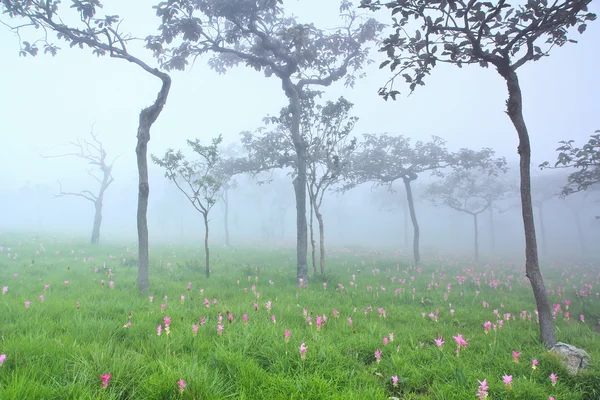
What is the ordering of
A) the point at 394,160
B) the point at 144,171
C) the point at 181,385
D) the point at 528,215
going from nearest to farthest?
the point at 181,385
the point at 528,215
the point at 144,171
the point at 394,160

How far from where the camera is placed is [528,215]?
17.2ft

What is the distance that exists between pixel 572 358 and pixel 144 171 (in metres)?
10.0

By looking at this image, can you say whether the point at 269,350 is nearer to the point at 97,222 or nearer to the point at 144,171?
the point at 144,171

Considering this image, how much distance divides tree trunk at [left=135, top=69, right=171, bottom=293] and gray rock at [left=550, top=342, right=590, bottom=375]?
9.10 m

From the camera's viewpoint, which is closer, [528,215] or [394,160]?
[528,215]

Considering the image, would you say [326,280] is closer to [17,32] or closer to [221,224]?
[17,32]

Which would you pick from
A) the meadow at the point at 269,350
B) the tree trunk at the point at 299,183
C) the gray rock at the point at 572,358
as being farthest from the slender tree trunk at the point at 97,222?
the gray rock at the point at 572,358

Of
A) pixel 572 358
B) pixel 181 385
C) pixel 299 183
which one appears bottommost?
pixel 572 358

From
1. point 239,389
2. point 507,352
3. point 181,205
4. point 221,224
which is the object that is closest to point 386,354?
point 507,352

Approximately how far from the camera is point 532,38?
521 cm

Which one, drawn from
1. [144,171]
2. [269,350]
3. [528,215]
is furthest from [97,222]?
[528,215]

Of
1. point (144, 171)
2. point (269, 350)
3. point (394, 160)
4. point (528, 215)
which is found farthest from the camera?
point (394, 160)

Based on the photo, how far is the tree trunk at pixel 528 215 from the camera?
16.6 ft

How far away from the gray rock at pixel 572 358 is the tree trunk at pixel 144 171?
29.9ft
